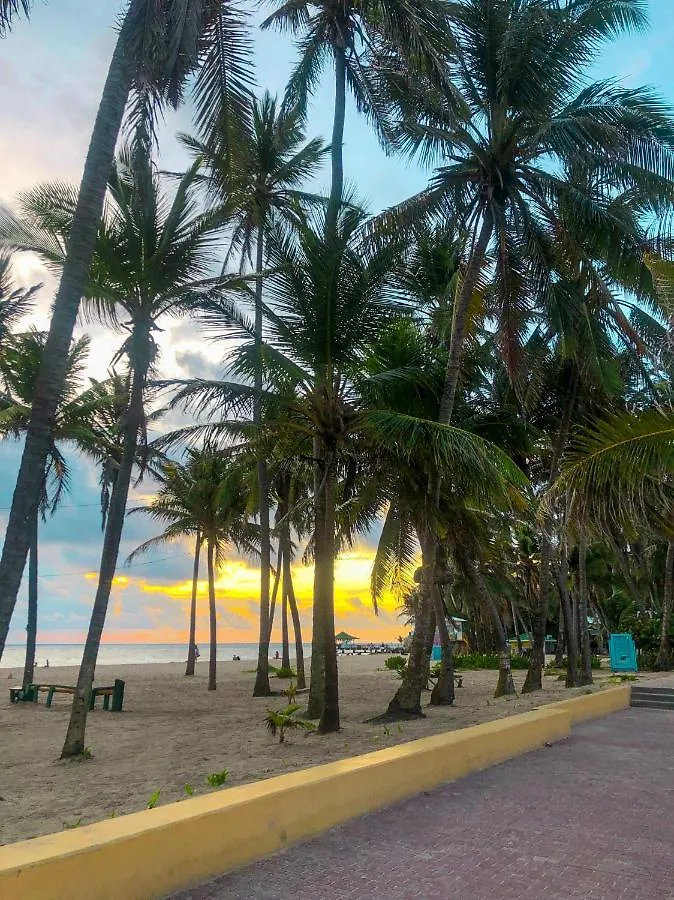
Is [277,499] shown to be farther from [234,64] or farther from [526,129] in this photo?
[234,64]

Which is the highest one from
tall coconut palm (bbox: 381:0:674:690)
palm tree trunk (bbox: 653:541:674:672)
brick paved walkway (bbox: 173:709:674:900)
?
tall coconut palm (bbox: 381:0:674:690)

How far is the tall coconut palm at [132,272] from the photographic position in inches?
406

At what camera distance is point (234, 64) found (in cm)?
798

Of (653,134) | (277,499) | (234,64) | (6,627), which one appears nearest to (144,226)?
(234,64)

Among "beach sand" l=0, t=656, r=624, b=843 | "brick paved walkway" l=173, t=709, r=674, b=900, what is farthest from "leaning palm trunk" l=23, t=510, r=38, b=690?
"brick paved walkway" l=173, t=709, r=674, b=900

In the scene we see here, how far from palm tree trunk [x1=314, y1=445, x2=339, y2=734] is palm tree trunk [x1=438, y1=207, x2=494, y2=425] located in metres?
2.09

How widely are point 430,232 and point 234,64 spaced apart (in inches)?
254

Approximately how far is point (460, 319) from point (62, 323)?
7.56 metres

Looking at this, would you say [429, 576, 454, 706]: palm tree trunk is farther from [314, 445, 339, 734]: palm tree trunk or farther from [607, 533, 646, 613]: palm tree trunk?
[607, 533, 646, 613]: palm tree trunk

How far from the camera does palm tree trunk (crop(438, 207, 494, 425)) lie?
12086mm

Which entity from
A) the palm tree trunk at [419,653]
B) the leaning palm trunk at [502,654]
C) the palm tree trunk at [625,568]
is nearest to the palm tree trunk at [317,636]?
→ the palm tree trunk at [419,653]

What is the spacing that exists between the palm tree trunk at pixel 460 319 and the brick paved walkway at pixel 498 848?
253 inches

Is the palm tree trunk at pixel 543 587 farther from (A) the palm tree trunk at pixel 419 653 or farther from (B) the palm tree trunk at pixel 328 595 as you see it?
(B) the palm tree trunk at pixel 328 595

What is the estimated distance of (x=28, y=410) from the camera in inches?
683
